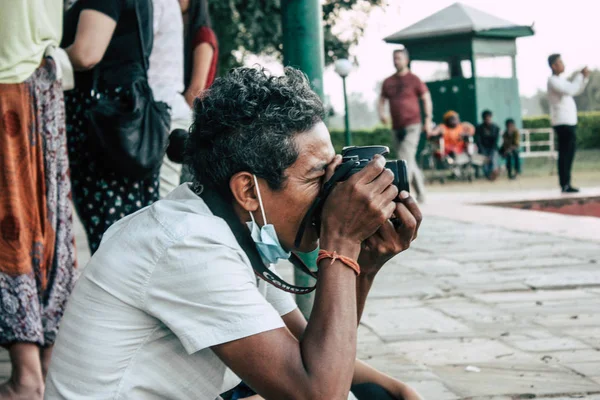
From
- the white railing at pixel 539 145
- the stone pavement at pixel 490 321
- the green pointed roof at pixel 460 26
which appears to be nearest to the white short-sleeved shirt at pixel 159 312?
the stone pavement at pixel 490 321

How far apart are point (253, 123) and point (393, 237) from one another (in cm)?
45

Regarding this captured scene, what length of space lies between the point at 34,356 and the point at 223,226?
1.48 metres

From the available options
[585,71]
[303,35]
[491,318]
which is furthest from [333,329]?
[585,71]

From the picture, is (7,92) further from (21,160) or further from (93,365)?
(93,365)

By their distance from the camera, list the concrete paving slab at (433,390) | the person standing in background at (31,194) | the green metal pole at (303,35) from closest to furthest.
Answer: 1. the person standing in background at (31,194)
2. the concrete paving slab at (433,390)
3. the green metal pole at (303,35)

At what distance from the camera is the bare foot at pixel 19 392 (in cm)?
290

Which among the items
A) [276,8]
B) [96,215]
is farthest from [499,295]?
[276,8]

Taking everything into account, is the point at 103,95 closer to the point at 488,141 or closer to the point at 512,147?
the point at 512,147

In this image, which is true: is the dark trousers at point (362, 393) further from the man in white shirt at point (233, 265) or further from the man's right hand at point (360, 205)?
the man's right hand at point (360, 205)

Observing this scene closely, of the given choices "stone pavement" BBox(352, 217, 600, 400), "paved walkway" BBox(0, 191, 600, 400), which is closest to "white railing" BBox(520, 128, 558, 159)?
"paved walkway" BBox(0, 191, 600, 400)

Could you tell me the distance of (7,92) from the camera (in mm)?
3033

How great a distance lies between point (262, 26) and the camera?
1788 cm

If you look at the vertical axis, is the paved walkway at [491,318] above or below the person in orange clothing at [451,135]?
above

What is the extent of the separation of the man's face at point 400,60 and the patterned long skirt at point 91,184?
8.49 m
